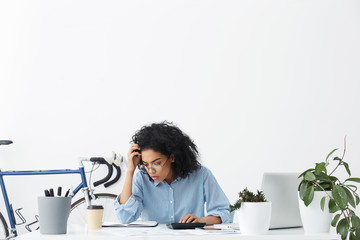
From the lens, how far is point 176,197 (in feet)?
7.99

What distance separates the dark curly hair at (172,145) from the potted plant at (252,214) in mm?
769

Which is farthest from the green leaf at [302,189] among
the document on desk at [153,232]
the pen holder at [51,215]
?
the pen holder at [51,215]

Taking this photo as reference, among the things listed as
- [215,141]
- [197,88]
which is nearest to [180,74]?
[197,88]

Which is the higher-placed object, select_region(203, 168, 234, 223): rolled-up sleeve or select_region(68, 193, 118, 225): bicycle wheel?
select_region(203, 168, 234, 223): rolled-up sleeve

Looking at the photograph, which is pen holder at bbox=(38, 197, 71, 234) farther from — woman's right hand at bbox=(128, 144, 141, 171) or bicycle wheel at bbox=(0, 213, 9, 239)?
bicycle wheel at bbox=(0, 213, 9, 239)

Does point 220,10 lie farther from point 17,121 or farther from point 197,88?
point 17,121

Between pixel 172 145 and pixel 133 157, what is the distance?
0.63 feet

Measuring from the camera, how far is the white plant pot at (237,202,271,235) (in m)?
1.58

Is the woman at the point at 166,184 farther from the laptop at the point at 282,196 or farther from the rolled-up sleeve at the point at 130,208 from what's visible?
the laptop at the point at 282,196

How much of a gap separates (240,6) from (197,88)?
0.75 metres

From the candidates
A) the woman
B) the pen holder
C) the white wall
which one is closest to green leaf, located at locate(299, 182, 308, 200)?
the woman

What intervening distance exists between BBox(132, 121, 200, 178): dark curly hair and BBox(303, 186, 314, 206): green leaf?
0.83 meters

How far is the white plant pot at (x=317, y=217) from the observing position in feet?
5.43

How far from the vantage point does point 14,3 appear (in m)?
3.98
